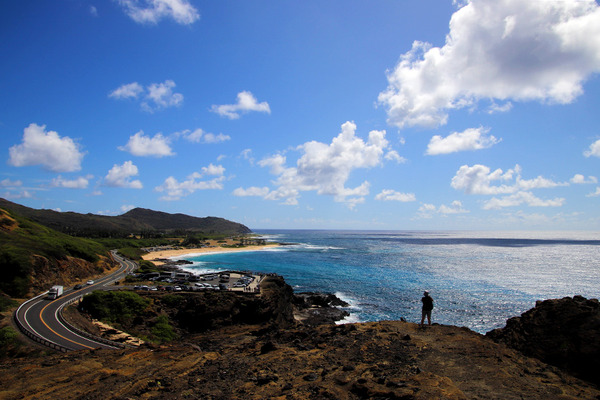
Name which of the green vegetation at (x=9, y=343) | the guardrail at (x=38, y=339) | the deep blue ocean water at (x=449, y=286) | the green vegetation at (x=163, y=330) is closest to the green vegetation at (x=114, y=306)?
the green vegetation at (x=163, y=330)

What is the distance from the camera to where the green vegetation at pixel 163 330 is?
30166 mm

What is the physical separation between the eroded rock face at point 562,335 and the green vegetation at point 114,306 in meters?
33.9

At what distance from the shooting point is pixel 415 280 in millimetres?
64875

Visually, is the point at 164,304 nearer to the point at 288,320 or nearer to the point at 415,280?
the point at 288,320

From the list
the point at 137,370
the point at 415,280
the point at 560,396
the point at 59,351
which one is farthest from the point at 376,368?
the point at 415,280

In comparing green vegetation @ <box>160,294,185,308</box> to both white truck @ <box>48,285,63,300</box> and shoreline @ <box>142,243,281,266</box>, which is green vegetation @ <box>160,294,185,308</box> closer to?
white truck @ <box>48,285,63,300</box>

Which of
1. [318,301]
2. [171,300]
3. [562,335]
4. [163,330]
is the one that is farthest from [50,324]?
[562,335]

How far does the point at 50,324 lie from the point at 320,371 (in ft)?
89.0

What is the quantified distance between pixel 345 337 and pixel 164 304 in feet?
90.3

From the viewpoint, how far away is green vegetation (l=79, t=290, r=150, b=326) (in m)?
31.0

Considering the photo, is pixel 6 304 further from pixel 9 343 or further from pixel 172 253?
pixel 172 253

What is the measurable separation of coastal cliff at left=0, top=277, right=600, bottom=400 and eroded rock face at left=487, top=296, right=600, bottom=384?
61 centimetres

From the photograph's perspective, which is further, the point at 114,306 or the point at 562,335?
the point at 114,306

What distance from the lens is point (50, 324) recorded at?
25.2 meters
